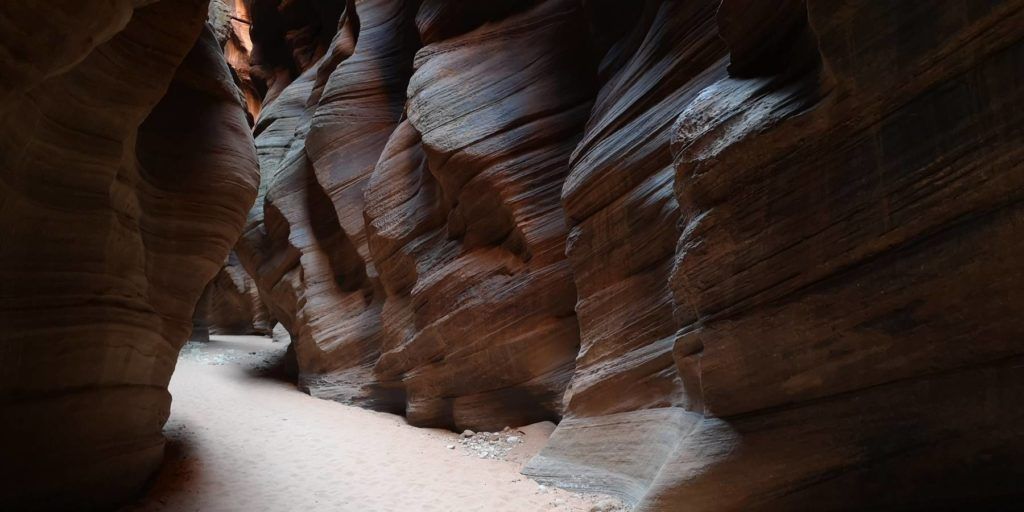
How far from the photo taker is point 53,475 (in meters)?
5.98

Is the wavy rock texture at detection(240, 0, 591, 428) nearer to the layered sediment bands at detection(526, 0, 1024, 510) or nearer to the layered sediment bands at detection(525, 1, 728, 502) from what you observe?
the layered sediment bands at detection(525, 1, 728, 502)

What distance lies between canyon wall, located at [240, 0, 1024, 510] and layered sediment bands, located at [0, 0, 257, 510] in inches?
182

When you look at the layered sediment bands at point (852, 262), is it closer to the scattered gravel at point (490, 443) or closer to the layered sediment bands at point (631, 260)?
the layered sediment bands at point (631, 260)

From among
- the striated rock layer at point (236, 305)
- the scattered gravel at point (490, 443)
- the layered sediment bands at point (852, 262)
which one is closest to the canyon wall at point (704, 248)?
the layered sediment bands at point (852, 262)

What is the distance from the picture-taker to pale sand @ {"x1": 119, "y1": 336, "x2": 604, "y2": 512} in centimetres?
740

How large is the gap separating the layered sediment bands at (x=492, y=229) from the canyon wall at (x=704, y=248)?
0.05 meters

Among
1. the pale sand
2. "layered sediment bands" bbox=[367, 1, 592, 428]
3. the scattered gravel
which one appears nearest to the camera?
the pale sand

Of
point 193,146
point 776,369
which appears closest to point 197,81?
point 193,146

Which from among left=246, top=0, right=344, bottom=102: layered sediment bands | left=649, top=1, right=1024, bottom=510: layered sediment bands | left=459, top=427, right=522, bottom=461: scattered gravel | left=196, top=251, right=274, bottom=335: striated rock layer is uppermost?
left=246, top=0, right=344, bottom=102: layered sediment bands

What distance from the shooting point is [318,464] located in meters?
9.13

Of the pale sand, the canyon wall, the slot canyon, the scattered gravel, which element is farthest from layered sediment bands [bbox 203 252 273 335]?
the scattered gravel

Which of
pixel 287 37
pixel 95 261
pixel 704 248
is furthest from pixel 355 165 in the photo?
pixel 704 248

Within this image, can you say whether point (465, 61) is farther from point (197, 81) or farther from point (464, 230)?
point (197, 81)

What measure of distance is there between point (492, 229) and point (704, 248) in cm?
623
